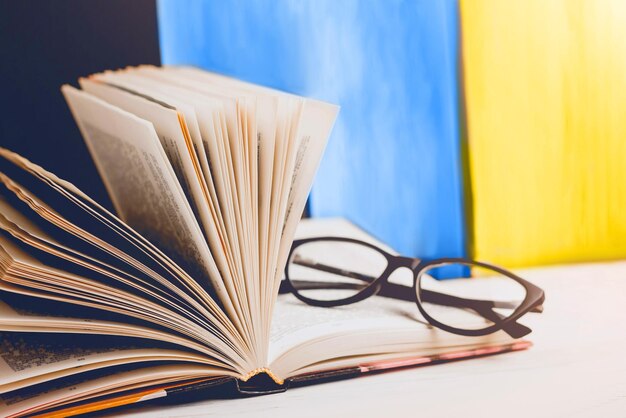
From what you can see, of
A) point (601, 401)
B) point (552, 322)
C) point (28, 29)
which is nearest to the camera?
point (601, 401)

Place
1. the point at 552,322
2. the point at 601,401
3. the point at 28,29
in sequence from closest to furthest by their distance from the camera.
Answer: the point at 601,401 < the point at 552,322 < the point at 28,29

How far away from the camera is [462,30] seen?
86 cm

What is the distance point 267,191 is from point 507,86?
1.64ft

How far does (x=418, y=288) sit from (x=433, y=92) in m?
0.36

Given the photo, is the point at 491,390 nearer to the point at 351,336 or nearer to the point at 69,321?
the point at 351,336

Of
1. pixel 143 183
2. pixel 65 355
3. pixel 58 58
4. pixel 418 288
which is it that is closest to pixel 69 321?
pixel 65 355

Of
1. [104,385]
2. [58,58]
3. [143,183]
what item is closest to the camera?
[104,385]

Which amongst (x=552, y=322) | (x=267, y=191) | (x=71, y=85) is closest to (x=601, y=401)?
(x=552, y=322)

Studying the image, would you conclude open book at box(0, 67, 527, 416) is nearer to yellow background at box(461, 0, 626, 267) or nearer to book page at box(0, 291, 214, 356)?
book page at box(0, 291, 214, 356)

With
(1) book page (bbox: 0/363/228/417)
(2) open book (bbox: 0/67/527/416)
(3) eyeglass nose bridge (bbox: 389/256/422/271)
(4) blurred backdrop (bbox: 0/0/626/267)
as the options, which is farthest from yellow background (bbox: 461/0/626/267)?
(1) book page (bbox: 0/363/228/417)

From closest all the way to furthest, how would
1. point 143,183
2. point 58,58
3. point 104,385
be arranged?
1. point 104,385
2. point 143,183
3. point 58,58

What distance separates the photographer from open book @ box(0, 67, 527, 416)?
47cm

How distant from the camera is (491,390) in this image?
491 millimetres

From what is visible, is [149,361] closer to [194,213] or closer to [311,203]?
[194,213]
